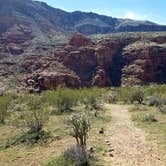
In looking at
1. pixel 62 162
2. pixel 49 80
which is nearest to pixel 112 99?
pixel 49 80

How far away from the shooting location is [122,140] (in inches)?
764

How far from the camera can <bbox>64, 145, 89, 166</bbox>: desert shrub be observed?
15250mm

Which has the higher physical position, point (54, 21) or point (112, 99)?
point (54, 21)

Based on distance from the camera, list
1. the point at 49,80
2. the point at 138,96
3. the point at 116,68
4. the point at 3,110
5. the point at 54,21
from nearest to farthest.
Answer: the point at 3,110 → the point at 138,96 → the point at 49,80 → the point at 116,68 → the point at 54,21

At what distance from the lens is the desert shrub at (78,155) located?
1525cm

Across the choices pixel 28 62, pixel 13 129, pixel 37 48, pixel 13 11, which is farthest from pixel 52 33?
pixel 13 129

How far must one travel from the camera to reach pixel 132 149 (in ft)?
56.9

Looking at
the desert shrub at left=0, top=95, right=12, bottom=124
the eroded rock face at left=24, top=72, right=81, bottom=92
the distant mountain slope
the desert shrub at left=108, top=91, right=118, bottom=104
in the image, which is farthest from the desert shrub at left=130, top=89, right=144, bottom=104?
the distant mountain slope

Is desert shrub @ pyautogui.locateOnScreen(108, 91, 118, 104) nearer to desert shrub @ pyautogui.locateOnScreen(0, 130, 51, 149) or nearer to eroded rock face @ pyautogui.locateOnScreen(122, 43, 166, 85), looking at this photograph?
eroded rock face @ pyautogui.locateOnScreen(122, 43, 166, 85)

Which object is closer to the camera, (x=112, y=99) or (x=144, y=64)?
(x=112, y=99)

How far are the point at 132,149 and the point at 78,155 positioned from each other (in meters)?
2.90

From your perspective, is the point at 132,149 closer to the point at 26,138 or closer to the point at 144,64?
the point at 26,138

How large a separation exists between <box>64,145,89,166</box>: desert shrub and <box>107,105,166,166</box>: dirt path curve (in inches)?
44.1

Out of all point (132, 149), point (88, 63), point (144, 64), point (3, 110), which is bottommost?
point (88, 63)
